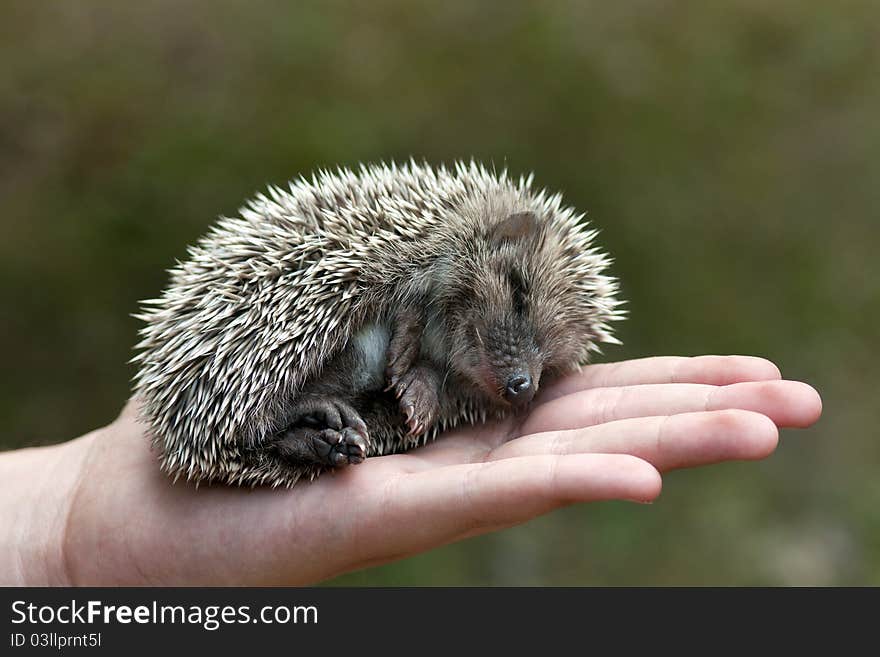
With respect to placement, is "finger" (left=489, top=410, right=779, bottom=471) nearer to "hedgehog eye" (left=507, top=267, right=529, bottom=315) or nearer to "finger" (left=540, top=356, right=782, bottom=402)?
"finger" (left=540, top=356, right=782, bottom=402)

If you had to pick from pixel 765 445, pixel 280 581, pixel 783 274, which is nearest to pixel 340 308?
pixel 280 581

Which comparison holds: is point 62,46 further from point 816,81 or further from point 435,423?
point 816,81

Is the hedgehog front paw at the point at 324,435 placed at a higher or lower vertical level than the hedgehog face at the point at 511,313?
lower

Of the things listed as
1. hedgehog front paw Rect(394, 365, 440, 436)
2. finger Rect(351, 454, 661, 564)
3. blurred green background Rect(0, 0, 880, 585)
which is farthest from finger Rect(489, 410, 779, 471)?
blurred green background Rect(0, 0, 880, 585)

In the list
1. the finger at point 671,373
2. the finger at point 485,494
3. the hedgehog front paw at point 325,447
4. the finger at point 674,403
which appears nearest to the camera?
the finger at point 485,494

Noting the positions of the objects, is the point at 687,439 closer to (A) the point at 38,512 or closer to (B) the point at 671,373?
(B) the point at 671,373

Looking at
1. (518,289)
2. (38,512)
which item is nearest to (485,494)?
(518,289)

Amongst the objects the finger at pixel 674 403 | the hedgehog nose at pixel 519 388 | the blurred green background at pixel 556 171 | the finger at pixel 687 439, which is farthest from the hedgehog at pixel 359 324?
the blurred green background at pixel 556 171

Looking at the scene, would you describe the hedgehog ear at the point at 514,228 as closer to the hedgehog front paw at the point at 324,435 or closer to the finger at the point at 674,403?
the finger at the point at 674,403
